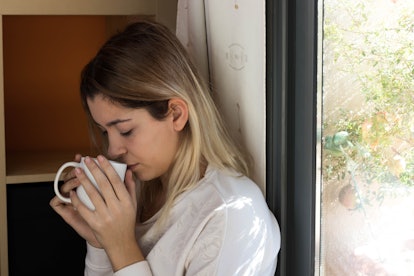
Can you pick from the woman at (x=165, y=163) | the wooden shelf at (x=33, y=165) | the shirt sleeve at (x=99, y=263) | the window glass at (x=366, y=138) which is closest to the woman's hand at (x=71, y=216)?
the shirt sleeve at (x=99, y=263)

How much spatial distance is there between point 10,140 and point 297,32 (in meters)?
1.12

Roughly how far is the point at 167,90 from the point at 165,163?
0.14 metres

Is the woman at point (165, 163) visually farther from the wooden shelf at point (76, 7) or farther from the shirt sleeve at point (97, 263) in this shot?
the wooden shelf at point (76, 7)

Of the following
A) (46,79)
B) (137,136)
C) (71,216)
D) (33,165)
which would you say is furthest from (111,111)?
(46,79)

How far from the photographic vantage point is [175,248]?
4.63 ft

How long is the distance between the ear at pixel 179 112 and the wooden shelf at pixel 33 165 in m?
0.51

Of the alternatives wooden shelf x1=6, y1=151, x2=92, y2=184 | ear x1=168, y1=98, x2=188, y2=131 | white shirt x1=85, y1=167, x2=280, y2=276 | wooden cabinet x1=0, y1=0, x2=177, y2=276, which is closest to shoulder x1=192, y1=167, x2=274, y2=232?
white shirt x1=85, y1=167, x2=280, y2=276

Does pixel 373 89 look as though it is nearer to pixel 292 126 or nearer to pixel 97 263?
pixel 292 126

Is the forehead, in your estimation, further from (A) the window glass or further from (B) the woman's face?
(A) the window glass

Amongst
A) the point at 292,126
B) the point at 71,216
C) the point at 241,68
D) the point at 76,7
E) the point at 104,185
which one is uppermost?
the point at 76,7

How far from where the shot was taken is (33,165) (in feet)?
6.44

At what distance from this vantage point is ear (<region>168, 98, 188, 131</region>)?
144 centimetres

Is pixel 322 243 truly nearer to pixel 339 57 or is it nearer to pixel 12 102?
pixel 339 57

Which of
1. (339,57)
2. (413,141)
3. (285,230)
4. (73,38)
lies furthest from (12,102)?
(413,141)
